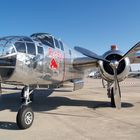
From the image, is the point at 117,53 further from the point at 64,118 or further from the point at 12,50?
the point at 12,50

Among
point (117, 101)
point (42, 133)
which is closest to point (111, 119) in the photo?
point (117, 101)

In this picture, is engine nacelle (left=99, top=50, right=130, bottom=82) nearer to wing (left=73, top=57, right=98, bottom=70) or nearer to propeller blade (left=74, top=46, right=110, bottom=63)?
propeller blade (left=74, top=46, right=110, bottom=63)

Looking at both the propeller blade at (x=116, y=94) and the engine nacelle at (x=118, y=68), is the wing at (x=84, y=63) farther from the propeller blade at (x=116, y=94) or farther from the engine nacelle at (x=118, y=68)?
the propeller blade at (x=116, y=94)

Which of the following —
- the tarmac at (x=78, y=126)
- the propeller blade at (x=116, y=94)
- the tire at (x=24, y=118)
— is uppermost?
the propeller blade at (x=116, y=94)

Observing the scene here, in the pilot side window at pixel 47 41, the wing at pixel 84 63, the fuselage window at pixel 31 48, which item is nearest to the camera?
the fuselage window at pixel 31 48

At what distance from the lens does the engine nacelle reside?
472 inches

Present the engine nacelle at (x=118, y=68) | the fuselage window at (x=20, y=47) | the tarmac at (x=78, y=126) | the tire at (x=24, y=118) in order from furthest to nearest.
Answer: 1. the engine nacelle at (x=118, y=68)
2. the fuselage window at (x=20, y=47)
3. the tire at (x=24, y=118)
4. the tarmac at (x=78, y=126)

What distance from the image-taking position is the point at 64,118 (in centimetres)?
1009

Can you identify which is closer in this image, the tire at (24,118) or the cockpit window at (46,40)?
the tire at (24,118)

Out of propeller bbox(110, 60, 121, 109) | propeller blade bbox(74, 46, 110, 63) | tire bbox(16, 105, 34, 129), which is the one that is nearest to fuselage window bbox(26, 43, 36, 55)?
tire bbox(16, 105, 34, 129)

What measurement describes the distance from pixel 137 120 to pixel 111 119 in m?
0.92

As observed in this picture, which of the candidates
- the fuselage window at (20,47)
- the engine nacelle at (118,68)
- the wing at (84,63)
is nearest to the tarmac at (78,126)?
the engine nacelle at (118,68)

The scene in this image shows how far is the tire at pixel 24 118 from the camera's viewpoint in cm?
822

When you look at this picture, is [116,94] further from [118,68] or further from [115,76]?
[118,68]
